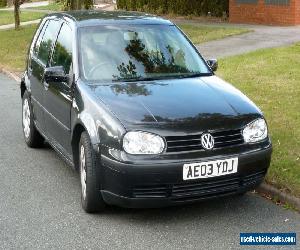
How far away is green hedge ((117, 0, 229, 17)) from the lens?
23.7 m

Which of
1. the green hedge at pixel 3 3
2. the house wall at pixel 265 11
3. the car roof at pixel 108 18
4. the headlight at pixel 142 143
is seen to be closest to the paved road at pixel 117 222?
the headlight at pixel 142 143

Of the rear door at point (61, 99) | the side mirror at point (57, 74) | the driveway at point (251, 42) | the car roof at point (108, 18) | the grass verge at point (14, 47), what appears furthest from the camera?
the grass verge at point (14, 47)

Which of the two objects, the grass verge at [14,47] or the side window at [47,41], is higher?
the side window at [47,41]

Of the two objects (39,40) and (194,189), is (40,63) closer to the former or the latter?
Result: (39,40)

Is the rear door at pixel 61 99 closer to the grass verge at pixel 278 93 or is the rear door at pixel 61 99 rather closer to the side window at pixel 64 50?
the side window at pixel 64 50

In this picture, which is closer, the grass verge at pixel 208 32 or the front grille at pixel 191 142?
the front grille at pixel 191 142

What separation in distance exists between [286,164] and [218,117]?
1480 millimetres

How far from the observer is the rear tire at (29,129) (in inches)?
289

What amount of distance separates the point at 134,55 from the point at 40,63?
1.49m

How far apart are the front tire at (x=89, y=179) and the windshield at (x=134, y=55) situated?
810 millimetres

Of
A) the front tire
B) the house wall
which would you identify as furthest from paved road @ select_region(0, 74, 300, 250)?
the house wall

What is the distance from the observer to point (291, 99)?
920 cm

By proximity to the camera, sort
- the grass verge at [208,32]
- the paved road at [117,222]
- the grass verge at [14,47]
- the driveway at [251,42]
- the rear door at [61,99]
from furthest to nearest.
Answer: the grass verge at [208,32]
the grass verge at [14,47]
the driveway at [251,42]
the rear door at [61,99]
the paved road at [117,222]

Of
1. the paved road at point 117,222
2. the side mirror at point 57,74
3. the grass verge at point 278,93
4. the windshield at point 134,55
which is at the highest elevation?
the windshield at point 134,55
